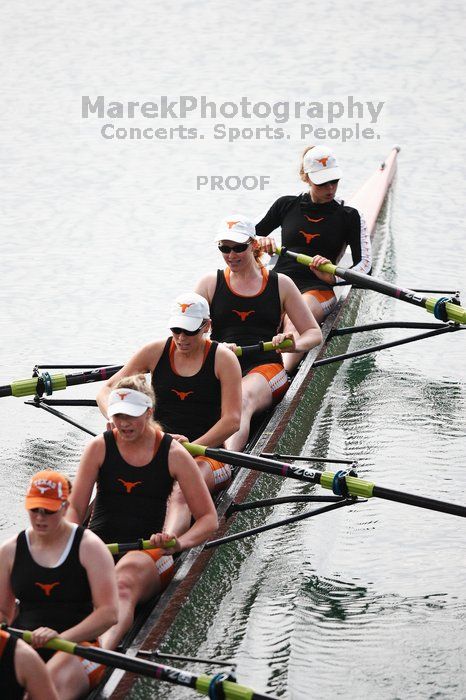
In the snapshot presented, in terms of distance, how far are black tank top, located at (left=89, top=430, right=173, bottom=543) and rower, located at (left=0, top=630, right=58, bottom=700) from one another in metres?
0.84

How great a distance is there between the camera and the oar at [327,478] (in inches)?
167

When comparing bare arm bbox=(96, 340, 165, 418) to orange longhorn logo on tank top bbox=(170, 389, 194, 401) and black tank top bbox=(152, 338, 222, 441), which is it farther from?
orange longhorn logo on tank top bbox=(170, 389, 194, 401)

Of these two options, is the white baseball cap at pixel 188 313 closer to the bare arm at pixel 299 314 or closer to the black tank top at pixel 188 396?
the black tank top at pixel 188 396

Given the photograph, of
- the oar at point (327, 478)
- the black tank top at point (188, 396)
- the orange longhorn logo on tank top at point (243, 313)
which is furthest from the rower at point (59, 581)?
the orange longhorn logo on tank top at point (243, 313)

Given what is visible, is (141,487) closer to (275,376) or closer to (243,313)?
(275,376)

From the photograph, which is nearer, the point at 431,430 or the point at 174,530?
the point at 174,530

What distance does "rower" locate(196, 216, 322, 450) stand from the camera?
17.5 feet

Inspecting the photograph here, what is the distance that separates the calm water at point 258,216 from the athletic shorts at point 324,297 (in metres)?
0.43

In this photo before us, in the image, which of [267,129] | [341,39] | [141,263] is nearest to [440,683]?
[141,263]

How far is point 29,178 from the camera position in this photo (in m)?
10.3

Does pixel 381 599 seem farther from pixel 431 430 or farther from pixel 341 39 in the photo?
pixel 341 39

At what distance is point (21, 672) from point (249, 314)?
2590 millimetres

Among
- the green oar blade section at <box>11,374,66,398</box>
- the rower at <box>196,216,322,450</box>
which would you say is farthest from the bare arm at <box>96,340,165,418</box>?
the green oar blade section at <box>11,374,66,398</box>

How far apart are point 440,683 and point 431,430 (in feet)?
7.20
